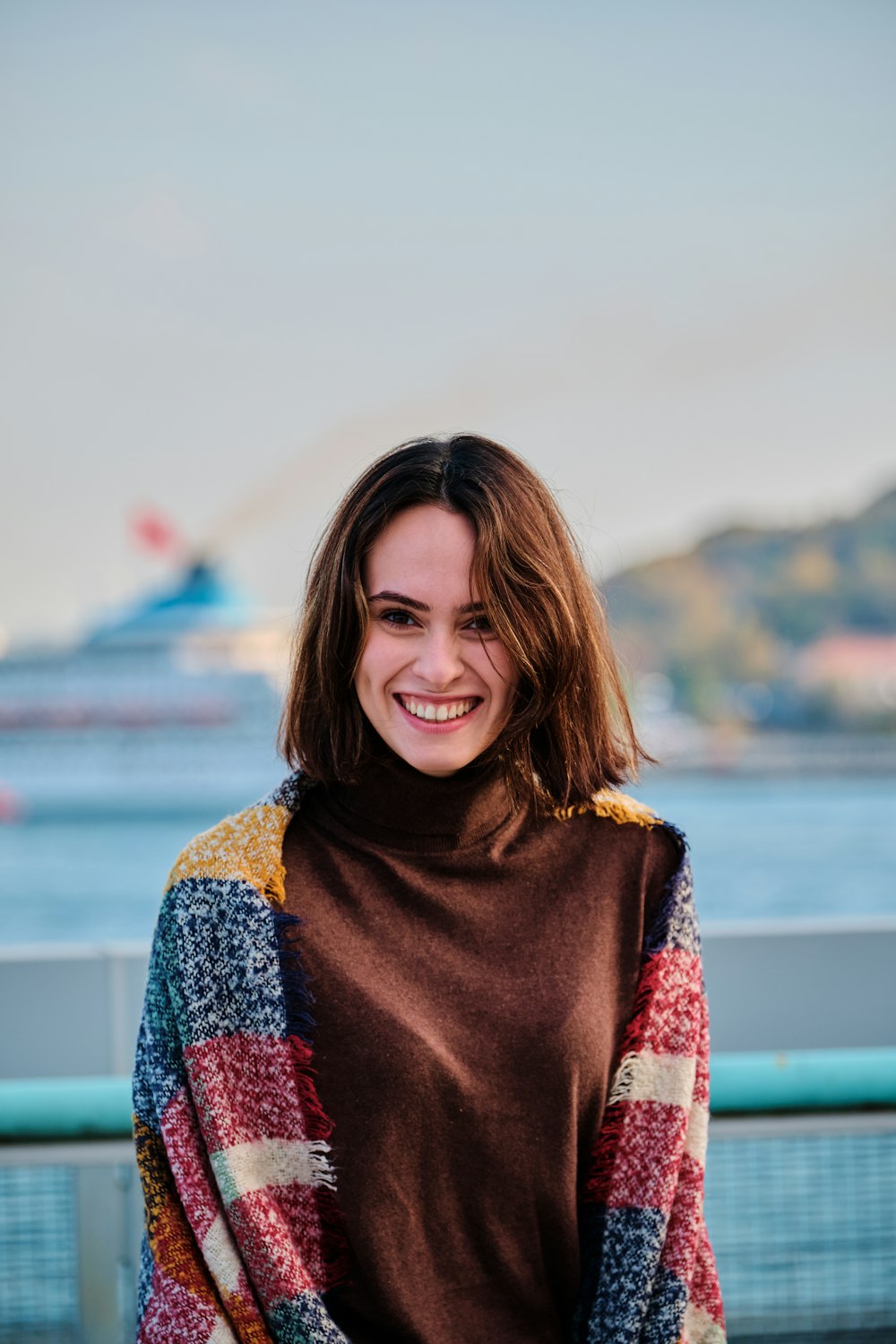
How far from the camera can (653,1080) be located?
1.13m

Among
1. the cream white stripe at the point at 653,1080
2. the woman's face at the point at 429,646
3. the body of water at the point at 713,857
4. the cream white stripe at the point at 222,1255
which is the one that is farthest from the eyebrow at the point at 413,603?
the body of water at the point at 713,857

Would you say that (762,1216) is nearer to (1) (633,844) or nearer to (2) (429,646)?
(1) (633,844)

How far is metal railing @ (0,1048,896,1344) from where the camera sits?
1.27 m

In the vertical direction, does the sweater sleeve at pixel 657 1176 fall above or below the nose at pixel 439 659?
below

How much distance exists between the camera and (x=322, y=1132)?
3.47 feet

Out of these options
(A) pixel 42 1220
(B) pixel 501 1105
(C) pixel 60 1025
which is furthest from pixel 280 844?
(C) pixel 60 1025

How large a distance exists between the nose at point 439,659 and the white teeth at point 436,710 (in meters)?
0.02

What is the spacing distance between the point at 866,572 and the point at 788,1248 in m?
32.6

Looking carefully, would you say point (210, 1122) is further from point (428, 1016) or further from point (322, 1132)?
point (428, 1016)

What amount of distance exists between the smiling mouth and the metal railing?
0.45 metres

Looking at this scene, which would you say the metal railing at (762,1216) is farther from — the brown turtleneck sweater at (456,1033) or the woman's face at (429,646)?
the woman's face at (429,646)

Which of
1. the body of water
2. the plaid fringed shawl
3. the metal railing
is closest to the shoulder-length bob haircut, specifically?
the plaid fringed shawl

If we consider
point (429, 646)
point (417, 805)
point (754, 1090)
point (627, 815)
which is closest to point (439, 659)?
point (429, 646)

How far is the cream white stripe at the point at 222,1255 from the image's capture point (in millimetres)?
1030
